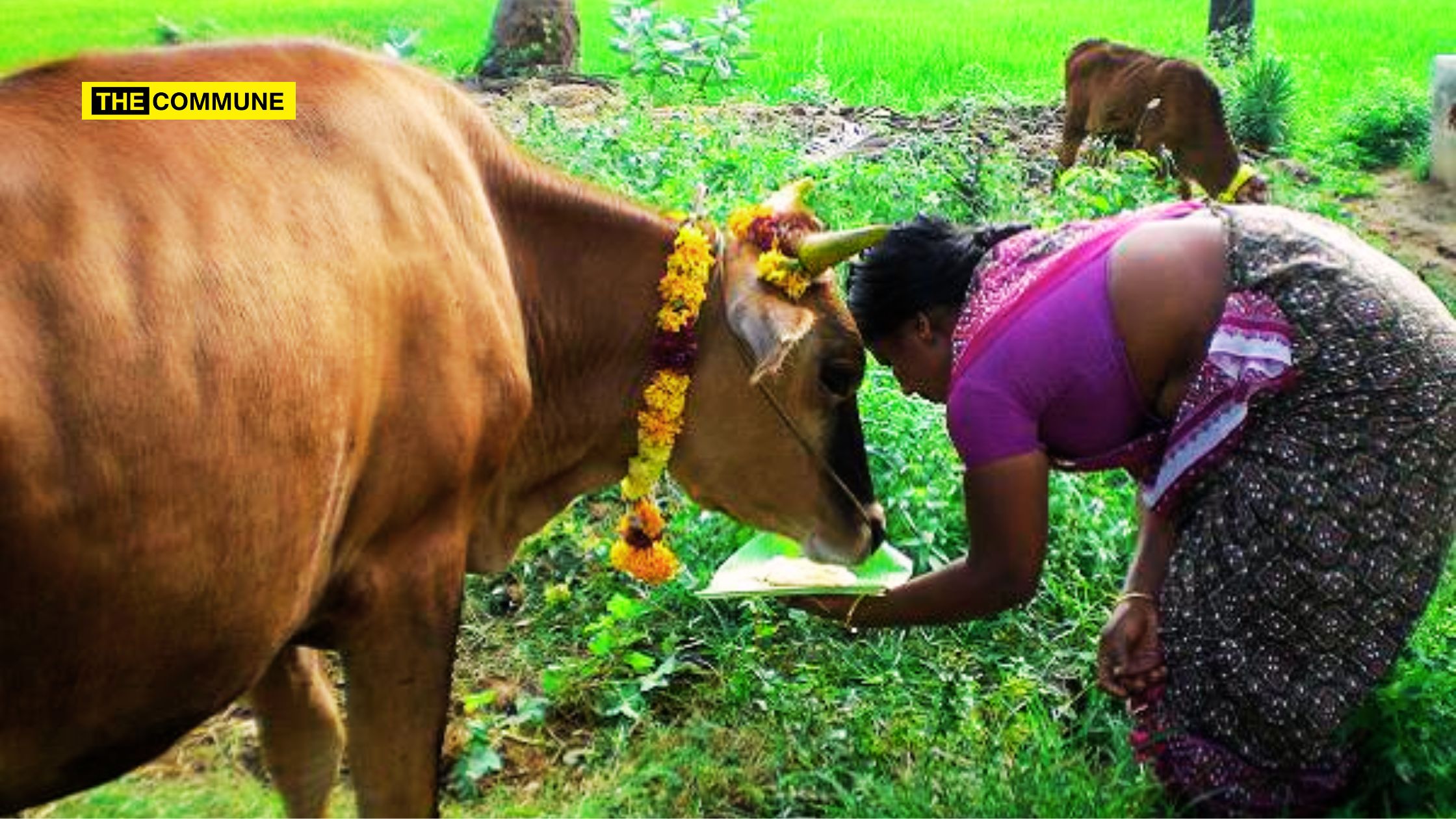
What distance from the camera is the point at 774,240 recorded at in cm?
414

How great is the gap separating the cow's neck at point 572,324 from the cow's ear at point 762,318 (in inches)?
8.2

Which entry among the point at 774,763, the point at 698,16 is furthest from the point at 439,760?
the point at 698,16

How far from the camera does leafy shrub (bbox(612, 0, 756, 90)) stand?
41.9ft

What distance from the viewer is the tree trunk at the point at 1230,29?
14.6 m

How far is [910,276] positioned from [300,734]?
5.87 feet

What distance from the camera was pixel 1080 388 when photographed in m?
3.71

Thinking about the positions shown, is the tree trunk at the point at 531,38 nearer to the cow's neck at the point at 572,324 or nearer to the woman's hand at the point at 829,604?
the cow's neck at the point at 572,324

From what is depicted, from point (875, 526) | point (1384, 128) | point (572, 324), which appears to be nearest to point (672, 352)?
point (572, 324)

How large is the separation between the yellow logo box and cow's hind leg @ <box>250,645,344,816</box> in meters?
1.31

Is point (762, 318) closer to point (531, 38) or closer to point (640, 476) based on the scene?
point (640, 476)

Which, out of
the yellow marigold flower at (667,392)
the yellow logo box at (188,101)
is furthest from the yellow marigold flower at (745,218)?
the yellow logo box at (188,101)

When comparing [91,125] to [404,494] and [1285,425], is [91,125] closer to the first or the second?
[404,494]

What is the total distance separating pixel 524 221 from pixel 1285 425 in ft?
5.82

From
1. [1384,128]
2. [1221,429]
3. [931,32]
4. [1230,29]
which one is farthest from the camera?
[931,32]
